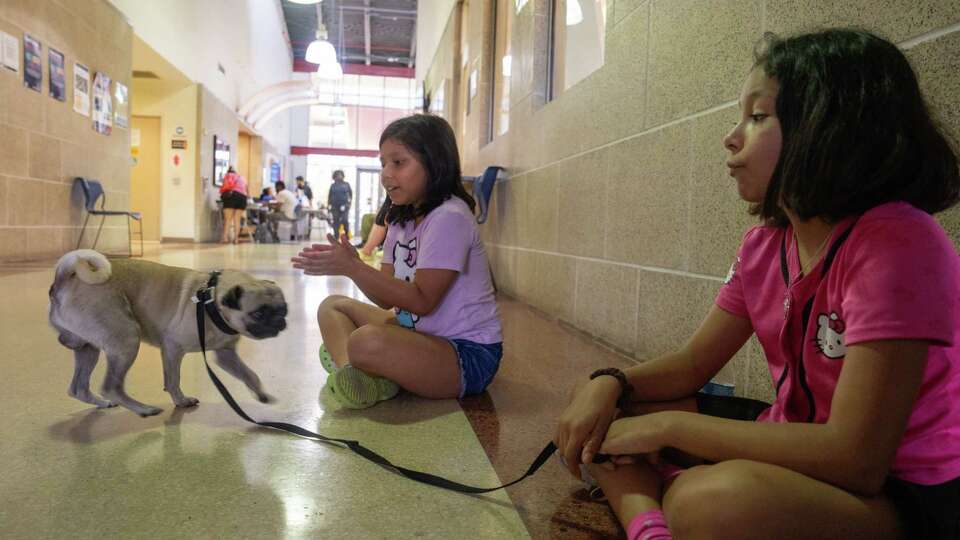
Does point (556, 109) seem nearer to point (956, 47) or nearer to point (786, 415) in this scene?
point (956, 47)

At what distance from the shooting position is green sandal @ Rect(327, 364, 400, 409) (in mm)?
1794

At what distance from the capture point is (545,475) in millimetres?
1343

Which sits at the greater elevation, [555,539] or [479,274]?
[479,274]

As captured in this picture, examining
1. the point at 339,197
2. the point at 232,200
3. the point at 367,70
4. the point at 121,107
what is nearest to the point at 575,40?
the point at 121,107

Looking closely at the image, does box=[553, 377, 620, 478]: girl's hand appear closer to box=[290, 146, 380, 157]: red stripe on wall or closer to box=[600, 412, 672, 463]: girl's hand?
box=[600, 412, 672, 463]: girl's hand

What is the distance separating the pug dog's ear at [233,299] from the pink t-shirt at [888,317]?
123cm

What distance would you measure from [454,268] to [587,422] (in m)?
0.87

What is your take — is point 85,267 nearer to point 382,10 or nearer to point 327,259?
point 327,259

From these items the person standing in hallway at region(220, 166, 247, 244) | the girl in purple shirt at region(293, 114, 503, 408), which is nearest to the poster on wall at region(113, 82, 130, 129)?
the person standing in hallway at region(220, 166, 247, 244)

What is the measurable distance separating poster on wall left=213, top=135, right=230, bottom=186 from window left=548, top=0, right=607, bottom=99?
1053cm

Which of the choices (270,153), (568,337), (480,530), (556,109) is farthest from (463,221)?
(270,153)

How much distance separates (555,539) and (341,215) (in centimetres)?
1388

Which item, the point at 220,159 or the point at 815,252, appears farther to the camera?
the point at 220,159

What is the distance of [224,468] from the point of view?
134 centimetres
